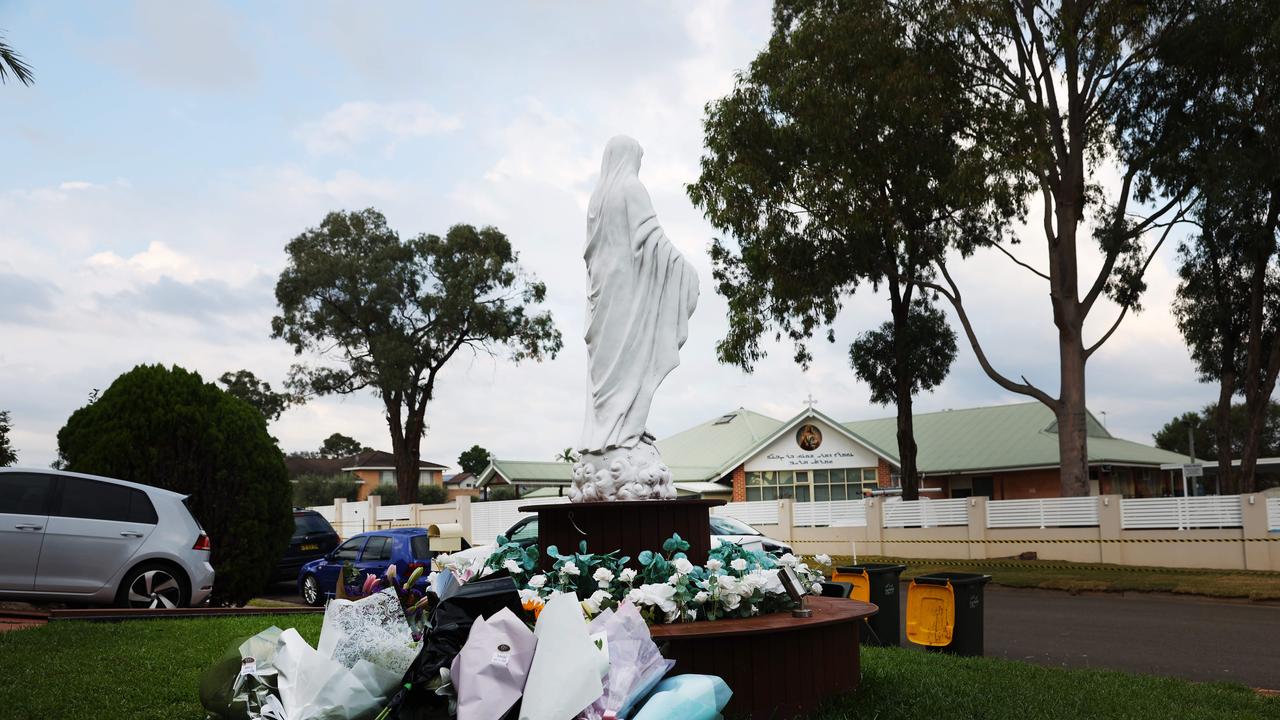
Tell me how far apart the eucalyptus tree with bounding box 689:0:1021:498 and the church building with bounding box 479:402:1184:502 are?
27.2ft

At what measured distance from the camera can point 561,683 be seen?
3.74 metres

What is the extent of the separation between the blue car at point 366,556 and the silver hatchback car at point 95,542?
5782 millimetres

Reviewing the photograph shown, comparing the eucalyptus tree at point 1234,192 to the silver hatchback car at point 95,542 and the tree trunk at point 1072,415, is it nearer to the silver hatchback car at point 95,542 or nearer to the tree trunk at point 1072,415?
the tree trunk at point 1072,415

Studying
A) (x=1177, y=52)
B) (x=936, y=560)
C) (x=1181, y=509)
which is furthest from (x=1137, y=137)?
(x=936, y=560)

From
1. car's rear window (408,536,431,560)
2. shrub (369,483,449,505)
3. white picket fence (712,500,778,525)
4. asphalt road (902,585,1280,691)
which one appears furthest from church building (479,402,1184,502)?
car's rear window (408,536,431,560)

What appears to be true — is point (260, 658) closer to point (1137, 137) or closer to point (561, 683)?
point (561, 683)

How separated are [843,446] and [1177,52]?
17519 mm

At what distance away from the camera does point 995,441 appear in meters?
37.1

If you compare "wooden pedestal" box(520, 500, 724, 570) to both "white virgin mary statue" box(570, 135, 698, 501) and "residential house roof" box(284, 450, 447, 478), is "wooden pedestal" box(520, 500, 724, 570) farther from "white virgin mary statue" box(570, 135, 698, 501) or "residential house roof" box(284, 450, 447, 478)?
"residential house roof" box(284, 450, 447, 478)

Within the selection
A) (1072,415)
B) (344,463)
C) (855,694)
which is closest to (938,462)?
(1072,415)

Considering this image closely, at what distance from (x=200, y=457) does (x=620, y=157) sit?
8.02 metres

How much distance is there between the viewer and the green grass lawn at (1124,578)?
17.9 meters

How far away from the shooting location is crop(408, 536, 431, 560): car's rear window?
681 inches

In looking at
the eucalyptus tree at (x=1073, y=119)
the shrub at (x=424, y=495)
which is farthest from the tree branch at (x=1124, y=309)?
the shrub at (x=424, y=495)
